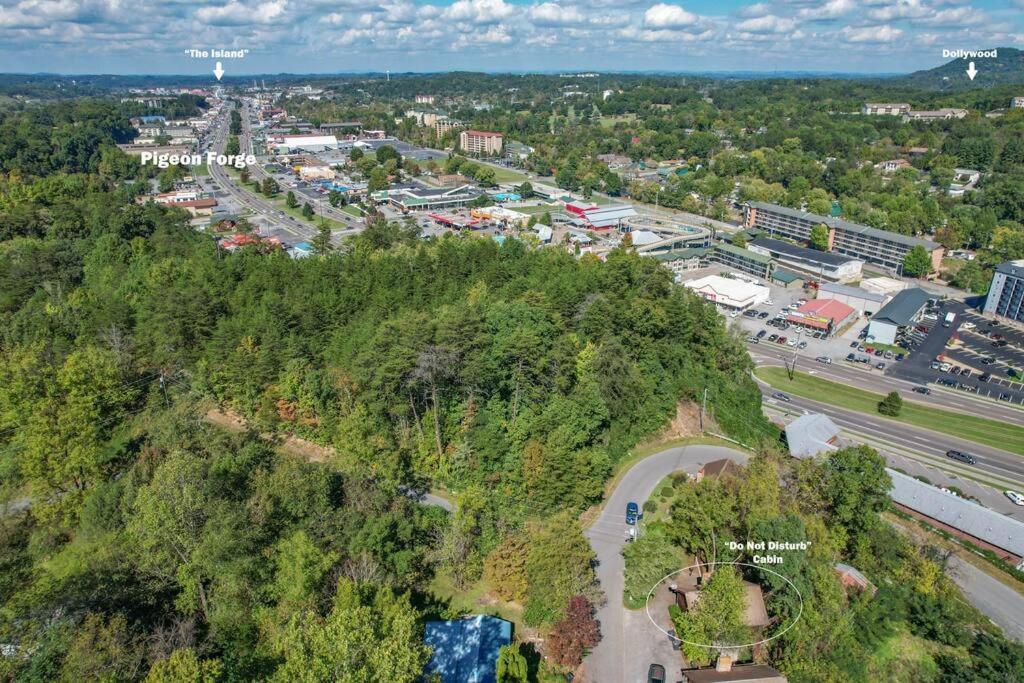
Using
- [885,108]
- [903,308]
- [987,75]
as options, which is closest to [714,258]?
[903,308]

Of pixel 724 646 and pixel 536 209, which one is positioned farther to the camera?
pixel 536 209

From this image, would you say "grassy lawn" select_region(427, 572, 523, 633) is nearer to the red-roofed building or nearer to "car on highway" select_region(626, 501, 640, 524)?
"car on highway" select_region(626, 501, 640, 524)

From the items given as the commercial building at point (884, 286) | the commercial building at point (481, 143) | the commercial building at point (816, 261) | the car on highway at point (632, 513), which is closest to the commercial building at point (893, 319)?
the commercial building at point (884, 286)

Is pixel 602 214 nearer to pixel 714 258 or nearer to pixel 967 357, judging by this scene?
pixel 714 258

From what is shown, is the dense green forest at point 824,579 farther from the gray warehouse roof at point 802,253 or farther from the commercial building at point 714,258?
the gray warehouse roof at point 802,253

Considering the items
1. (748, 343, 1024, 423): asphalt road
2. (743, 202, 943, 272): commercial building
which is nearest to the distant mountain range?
(743, 202, 943, 272): commercial building

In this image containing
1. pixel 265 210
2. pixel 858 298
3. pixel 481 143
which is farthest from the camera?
pixel 481 143
